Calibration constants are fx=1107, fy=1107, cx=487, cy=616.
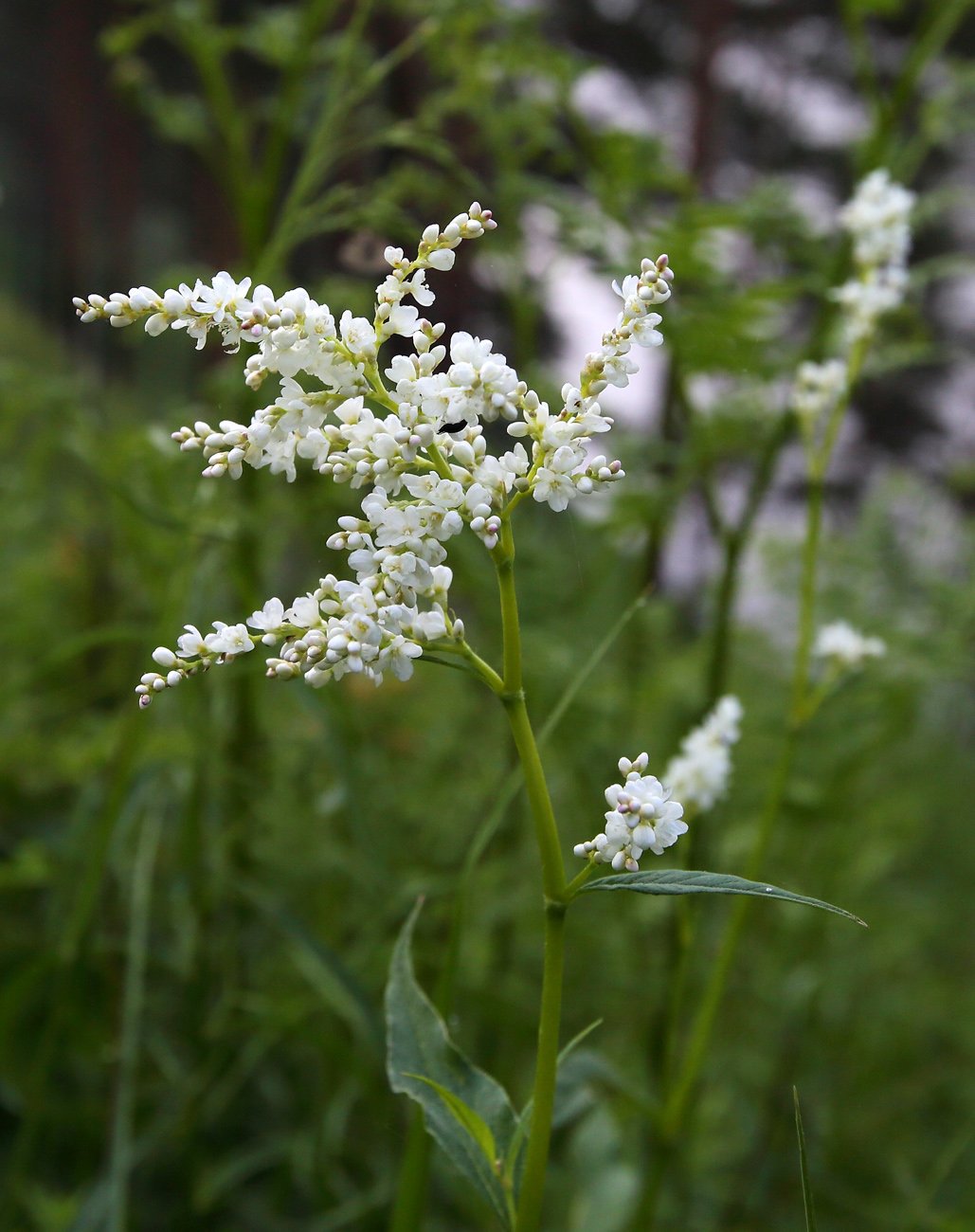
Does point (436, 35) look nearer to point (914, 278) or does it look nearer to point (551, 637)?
point (914, 278)

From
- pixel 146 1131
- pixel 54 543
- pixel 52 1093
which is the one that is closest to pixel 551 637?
pixel 146 1131

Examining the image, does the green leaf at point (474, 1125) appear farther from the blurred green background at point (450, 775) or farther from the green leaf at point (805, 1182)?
the blurred green background at point (450, 775)

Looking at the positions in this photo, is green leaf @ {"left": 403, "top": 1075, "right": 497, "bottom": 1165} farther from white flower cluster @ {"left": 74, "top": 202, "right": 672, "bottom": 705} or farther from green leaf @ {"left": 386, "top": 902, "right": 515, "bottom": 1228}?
white flower cluster @ {"left": 74, "top": 202, "right": 672, "bottom": 705}

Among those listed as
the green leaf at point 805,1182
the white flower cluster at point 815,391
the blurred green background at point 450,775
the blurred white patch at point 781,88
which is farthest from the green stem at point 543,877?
the blurred white patch at point 781,88

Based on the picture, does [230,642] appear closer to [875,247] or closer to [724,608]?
[724,608]

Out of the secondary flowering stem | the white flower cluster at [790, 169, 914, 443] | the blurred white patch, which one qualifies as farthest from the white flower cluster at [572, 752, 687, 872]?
the blurred white patch

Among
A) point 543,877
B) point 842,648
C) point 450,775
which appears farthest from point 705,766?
point 450,775
